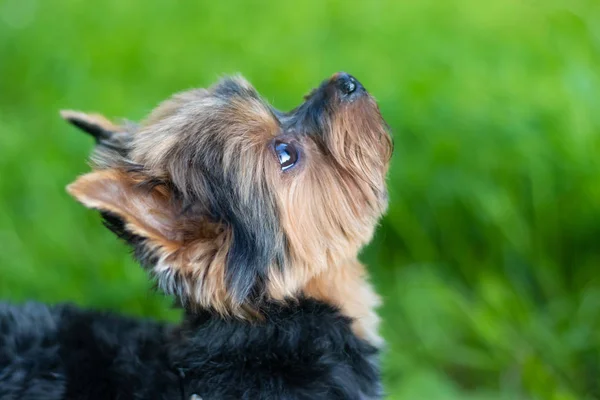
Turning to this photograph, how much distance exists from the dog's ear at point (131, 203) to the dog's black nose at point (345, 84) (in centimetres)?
86

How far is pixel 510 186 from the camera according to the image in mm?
3869

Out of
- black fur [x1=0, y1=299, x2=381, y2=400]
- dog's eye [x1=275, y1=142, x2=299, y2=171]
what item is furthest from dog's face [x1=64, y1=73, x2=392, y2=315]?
black fur [x1=0, y1=299, x2=381, y2=400]

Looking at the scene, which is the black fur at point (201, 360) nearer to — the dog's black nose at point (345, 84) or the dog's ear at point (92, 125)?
the dog's ear at point (92, 125)

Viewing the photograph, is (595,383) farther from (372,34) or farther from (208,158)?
(372,34)

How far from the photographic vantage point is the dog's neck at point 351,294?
2.57 m

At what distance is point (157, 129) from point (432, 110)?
212 centimetres

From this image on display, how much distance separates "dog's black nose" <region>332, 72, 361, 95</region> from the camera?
2693 mm

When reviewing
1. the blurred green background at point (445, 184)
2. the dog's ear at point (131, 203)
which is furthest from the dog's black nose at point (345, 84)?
the blurred green background at point (445, 184)

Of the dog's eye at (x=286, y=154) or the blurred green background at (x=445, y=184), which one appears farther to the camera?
the blurred green background at (x=445, y=184)

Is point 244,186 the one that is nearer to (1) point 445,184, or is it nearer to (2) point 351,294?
(2) point 351,294

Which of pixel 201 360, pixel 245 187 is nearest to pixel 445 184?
pixel 245 187

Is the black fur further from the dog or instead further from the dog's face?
the dog's face

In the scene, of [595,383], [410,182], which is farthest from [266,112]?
[595,383]

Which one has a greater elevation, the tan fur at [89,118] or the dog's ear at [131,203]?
the tan fur at [89,118]
